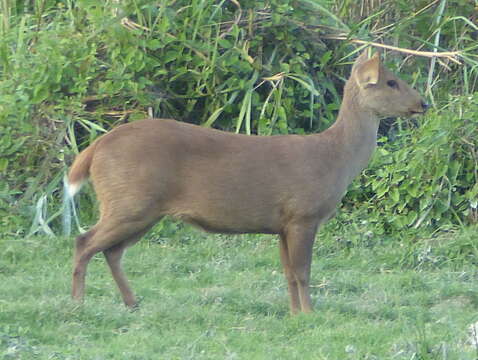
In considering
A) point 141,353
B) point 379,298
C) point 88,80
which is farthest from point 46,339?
point 88,80

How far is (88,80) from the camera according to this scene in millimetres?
8406

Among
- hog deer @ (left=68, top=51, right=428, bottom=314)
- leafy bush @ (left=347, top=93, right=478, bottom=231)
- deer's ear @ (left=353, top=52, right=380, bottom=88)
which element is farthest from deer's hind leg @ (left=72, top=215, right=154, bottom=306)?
leafy bush @ (left=347, top=93, right=478, bottom=231)

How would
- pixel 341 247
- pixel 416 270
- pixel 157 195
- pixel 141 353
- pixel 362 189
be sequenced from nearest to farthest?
pixel 141 353 → pixel 157 195 → pixel 416 270 → pixel 341 247 → pixel 362 189

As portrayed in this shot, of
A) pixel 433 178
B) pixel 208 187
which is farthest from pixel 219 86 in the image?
pixel 208 187

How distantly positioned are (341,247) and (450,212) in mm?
883

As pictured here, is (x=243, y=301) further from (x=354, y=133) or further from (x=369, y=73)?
(x=369, y=73)

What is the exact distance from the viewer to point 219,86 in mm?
8508

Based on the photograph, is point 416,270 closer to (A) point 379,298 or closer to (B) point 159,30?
(A) point 379,298

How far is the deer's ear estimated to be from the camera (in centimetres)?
649

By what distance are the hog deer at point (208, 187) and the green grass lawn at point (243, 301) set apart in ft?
1.08

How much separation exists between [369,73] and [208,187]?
1.28 metres

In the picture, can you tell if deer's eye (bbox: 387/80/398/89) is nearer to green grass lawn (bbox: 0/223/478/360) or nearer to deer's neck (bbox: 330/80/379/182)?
deer's neck (bbox: 330/80/379/182)

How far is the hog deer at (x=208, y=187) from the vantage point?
6051 mm

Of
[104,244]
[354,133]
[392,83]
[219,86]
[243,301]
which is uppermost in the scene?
[392,83]
